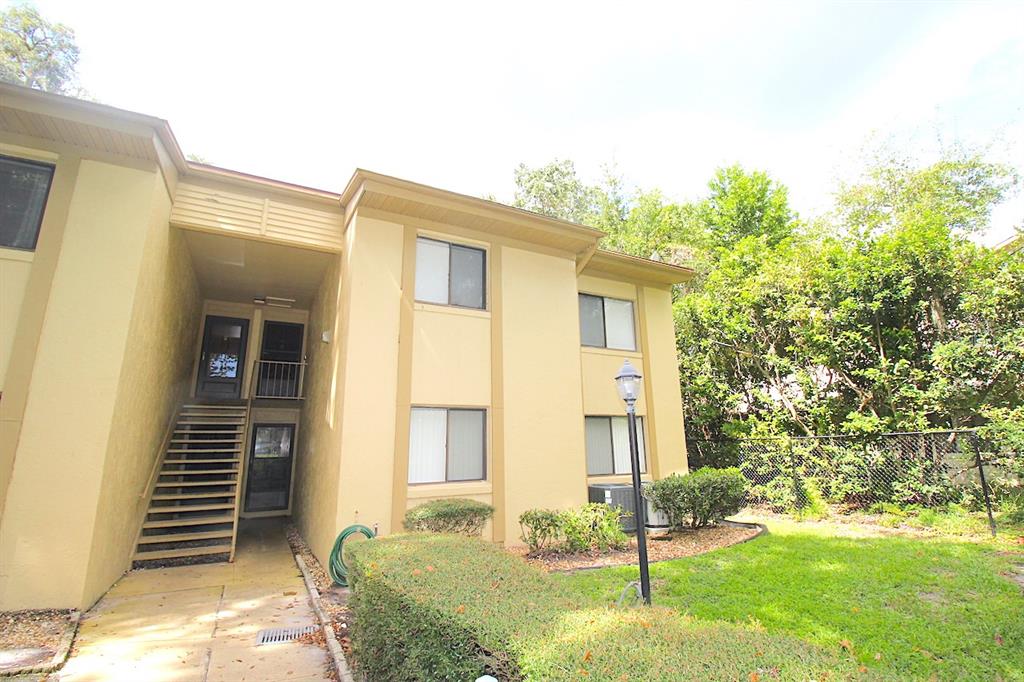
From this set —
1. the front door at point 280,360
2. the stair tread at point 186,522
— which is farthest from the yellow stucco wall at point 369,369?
the front door at point 280,360

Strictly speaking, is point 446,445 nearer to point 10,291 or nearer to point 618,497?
point 618,497

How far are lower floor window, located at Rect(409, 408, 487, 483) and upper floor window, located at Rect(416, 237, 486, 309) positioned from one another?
193 cm

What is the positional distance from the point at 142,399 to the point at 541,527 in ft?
21.0

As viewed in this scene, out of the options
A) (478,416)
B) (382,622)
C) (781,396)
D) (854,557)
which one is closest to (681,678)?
(382,622)

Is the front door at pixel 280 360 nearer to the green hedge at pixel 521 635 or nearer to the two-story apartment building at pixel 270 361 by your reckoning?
the two-story apartment building at pixel 270 361

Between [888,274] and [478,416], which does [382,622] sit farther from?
[888,274]

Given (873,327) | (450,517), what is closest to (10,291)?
(450,517)

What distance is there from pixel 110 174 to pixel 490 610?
720cm

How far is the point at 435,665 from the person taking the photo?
8.18 ft

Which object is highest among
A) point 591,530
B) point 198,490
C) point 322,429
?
point 322,429

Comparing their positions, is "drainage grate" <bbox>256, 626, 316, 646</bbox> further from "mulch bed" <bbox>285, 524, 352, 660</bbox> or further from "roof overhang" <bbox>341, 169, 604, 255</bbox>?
"roof overhang" <bbox>341, 169, 604, 255</bbox>

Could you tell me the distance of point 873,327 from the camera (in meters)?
11.0

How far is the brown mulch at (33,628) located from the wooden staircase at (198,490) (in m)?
2.52

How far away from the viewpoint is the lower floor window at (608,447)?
9.48 m
